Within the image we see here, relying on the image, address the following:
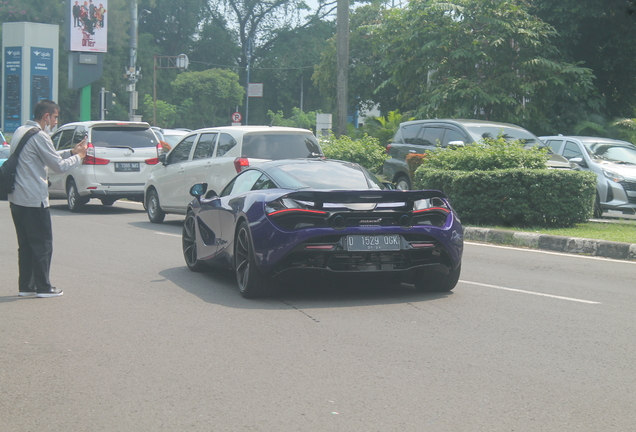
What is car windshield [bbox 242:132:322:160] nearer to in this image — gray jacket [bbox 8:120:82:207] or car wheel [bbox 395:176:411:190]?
car wheel [bbox 395:176:411:190]

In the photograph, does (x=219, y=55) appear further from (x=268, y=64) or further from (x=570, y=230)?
(x=570, y=230)

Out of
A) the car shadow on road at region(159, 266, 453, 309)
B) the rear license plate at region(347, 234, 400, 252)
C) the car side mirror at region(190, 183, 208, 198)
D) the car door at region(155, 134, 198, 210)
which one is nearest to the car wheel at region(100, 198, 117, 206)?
the car door at region(155, 134, 198, 210)

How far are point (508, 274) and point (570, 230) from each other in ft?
13.0

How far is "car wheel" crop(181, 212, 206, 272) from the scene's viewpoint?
9.27 meters

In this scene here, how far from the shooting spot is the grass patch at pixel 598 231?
11773mm

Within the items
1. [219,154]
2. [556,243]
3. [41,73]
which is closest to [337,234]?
[556,243]

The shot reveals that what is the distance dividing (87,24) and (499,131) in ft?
116

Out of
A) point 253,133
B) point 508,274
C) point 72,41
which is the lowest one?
point 508,274

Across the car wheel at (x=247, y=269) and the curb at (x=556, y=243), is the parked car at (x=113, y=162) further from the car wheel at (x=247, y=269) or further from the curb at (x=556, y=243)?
the car wheel at (x=247, y=269)

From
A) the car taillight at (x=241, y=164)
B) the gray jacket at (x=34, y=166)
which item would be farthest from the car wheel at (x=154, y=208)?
the gray jacket at (x=34, y=166)

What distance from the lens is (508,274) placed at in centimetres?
927

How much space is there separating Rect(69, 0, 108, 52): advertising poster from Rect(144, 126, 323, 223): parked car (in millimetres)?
33780

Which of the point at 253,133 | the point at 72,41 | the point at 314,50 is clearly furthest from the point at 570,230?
the point at 314,50

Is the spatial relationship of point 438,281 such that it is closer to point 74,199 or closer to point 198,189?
point 198,189
